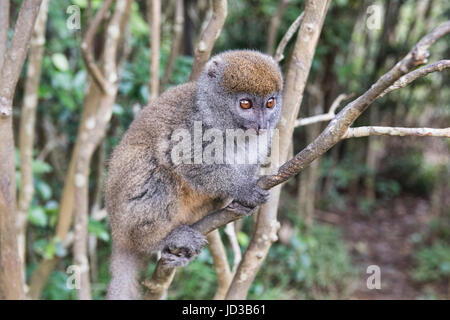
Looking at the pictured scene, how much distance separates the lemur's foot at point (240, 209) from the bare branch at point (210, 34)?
3.94 feet

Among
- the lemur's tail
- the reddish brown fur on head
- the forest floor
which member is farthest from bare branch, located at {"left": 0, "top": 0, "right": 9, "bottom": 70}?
the forest floor

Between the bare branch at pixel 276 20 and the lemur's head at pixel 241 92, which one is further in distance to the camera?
the bare branch at pixel 276 20

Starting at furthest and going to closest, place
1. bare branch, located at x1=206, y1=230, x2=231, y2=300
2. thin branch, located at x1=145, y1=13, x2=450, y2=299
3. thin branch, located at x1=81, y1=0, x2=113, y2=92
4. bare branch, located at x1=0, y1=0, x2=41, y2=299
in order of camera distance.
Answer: thin branch, located at x1=81, y1=0, x2=113, y2=92 < bare branch, located at x1=206, y1=230, x2=231, y2=300 < bare branch, located at x1=0, y1=0, x2=41, y2=299 < thin branch, located at x1=145, y1=13, x2=450, y2=299

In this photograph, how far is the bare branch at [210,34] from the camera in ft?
12.1

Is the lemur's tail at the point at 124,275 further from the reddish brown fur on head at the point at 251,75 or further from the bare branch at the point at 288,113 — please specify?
the reddish brown fur on head at the point at 251,75

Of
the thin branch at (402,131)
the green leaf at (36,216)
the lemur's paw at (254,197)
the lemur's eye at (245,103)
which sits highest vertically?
the lemur's eye at (245,103)

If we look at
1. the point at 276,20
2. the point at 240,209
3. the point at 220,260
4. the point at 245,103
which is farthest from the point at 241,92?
the point at 276,20

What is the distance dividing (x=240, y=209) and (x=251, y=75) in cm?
88

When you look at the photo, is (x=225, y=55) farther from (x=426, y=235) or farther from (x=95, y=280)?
(x=426, y=235)

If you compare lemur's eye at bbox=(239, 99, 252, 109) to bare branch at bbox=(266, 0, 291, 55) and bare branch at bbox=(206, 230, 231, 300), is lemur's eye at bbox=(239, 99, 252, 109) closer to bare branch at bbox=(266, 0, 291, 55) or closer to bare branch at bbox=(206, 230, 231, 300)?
bare branch at bbox=(206, 230, 231, 300)

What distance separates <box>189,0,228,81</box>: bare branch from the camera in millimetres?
3681

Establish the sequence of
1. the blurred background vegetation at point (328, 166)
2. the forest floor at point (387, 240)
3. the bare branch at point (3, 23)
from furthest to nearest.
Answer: the forest floor at point (387, 240), the blurred background vegetation at point (328, 166), the bare branch at point (3, 23)

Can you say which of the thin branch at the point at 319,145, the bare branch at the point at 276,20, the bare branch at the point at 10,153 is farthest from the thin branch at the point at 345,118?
the bare branch at the point at 276,20
